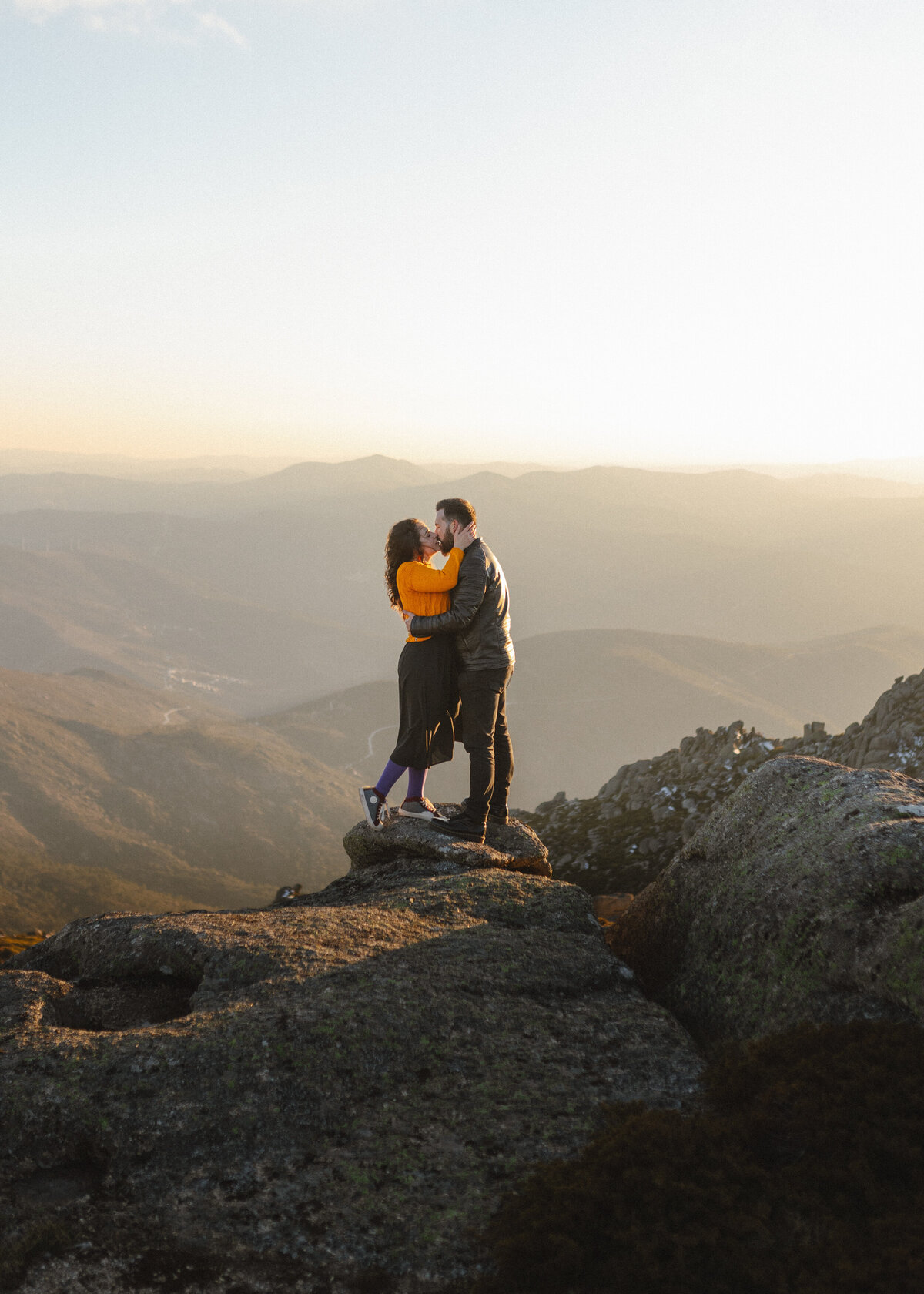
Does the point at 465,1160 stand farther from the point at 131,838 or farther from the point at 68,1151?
the point at 131,838

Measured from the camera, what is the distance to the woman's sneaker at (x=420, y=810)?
1120 cm

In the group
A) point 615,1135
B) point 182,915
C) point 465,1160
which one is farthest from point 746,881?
point 182,915

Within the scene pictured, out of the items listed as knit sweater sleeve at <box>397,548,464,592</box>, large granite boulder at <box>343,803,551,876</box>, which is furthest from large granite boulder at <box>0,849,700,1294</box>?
→ knit sweater sleeve at <box>397,548,464,592</box>

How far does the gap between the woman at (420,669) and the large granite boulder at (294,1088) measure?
110 inches

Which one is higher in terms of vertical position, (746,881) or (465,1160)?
(746,881)

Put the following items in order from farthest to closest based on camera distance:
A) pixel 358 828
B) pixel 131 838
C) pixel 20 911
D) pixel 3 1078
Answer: pixel 131 838
pixel 20 911
pixel 358 828
pixel 3 1078

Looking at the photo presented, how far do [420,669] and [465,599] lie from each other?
1182 mm

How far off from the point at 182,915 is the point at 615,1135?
536 cm

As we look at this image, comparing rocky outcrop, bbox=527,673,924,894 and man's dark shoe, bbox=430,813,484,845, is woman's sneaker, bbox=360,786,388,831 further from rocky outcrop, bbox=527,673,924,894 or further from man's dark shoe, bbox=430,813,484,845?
rocky outcrop, bbox=527,673,924,894

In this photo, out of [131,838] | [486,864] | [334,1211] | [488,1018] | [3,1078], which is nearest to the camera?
[334,1211]

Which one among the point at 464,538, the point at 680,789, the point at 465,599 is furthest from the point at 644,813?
the point at 464,538

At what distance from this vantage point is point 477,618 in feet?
32.8

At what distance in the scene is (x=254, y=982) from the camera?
21.9 ft

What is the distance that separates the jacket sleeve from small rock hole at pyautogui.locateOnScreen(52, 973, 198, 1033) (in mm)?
4608
